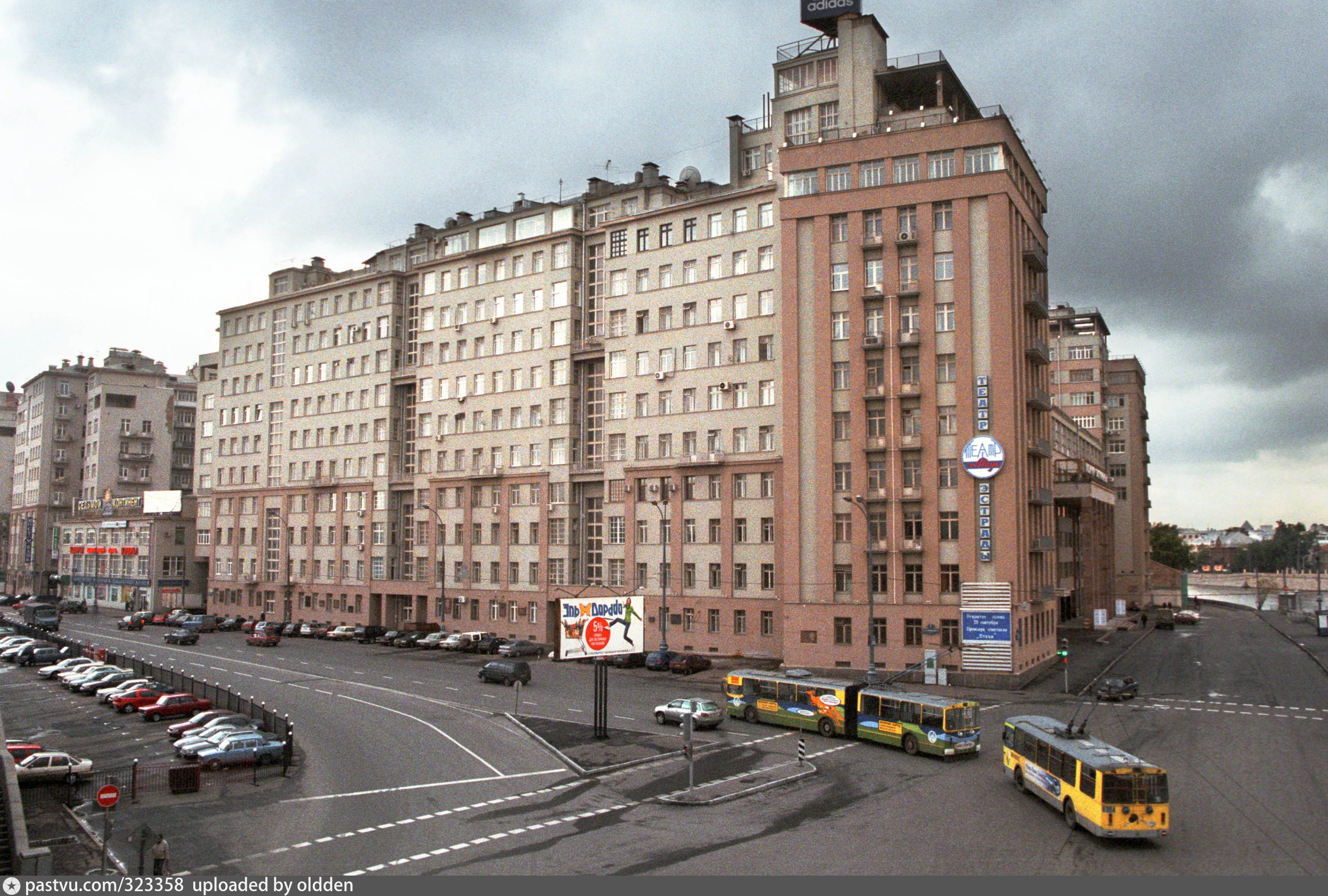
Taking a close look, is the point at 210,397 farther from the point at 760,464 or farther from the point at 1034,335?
the point at 1034,335

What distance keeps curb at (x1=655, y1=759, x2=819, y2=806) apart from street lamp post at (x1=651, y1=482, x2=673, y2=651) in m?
34.0

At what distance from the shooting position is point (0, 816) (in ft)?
90.7

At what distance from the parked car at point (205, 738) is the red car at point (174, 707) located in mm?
8237

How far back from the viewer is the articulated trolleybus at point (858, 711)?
120ft

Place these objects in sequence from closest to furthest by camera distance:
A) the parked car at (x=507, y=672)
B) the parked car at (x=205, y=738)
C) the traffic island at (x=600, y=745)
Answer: the traffic island at (x=600, y=745) → the parked car at (x=205, y=738) → the parked car at (x=507, y=672)

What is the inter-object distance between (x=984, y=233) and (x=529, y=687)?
39.7 m

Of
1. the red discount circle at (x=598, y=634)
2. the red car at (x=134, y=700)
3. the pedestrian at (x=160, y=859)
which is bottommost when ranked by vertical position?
the red car at (x=134, y=700)

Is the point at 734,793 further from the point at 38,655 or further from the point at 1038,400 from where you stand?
the point at 38,655

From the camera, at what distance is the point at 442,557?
88.3 metres

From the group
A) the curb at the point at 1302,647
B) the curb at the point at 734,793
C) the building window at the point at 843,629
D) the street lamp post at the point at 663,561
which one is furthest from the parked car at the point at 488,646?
the curb at the point at 1302,647

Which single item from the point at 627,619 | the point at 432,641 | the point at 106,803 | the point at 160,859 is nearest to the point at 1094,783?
the point at 627,619

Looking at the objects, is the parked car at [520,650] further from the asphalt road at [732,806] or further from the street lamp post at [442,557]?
Answer: the asphalt road at [732,806]

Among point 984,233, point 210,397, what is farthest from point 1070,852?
point 210,397

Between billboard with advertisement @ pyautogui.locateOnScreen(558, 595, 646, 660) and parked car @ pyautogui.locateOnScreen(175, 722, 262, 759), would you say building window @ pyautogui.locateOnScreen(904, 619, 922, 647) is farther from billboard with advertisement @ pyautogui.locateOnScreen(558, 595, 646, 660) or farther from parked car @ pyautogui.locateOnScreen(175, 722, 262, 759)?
parked car @ pyautogui.locateOnScreen(175, 722, 262, 759)
